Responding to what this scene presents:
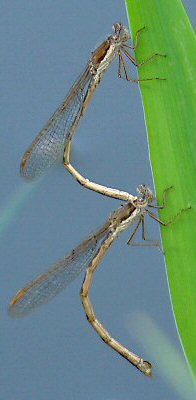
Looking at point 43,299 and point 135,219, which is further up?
point 135,219

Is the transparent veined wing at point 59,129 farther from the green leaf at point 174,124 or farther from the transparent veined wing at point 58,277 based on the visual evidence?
the green leaf at point 174,124

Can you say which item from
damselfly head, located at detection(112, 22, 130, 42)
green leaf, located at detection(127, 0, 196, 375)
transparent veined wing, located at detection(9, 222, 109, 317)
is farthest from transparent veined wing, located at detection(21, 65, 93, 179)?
green leaf, located at detection(127, 0, 196, 375)

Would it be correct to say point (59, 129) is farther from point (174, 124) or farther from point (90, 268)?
point (174, 124)

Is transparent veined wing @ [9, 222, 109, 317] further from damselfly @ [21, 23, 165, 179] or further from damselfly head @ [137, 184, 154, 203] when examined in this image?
damselfly @ [21, 23, 165, 179]

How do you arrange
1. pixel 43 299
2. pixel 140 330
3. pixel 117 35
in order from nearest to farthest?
pixel 117 35 → pixel 43 299 → pixel 140 330

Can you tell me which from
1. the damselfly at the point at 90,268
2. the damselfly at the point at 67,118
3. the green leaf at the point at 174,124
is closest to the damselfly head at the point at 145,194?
the damselfly at the point at 90,268

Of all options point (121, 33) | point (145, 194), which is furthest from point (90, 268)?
point (121, 33)

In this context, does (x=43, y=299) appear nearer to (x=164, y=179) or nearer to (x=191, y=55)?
(x=164, y=179)

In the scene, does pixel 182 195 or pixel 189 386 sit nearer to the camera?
pixel 182 195

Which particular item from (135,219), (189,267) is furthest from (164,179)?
(135,219)
